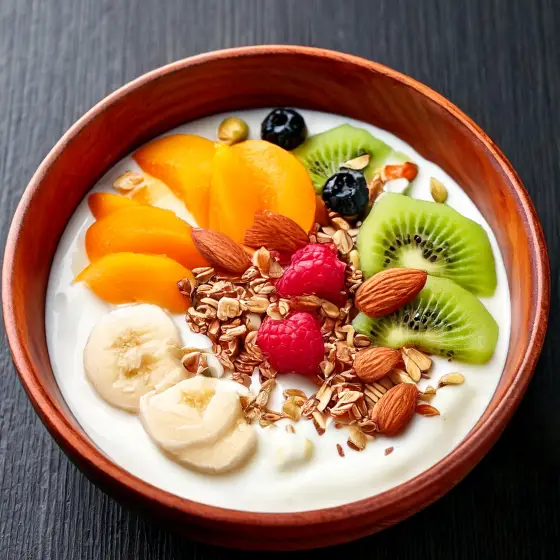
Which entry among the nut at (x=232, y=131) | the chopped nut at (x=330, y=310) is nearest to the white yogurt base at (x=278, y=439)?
the chopped nut at (x=330, y=310)

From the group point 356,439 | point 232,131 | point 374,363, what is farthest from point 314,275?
point 232,131

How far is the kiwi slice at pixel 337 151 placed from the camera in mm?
1649

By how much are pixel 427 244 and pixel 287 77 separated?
1.42ft

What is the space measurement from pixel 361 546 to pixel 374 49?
1079mm

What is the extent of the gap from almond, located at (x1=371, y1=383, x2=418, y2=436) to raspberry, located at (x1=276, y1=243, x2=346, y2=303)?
0.66 feet

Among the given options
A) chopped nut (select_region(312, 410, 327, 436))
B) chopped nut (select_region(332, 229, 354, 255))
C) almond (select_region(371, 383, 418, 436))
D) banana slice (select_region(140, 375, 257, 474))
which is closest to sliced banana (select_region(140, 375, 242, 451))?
banana slice (select_region(140, 375, 257, 474))

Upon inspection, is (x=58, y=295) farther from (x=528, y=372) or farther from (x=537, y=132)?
(x=537, y=132)

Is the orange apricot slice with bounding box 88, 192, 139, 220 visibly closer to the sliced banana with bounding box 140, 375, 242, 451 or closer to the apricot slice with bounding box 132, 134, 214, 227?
the apricot slice with bounding box 132, 134, 214, 227

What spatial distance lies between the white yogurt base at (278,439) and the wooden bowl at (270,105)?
0.03 m

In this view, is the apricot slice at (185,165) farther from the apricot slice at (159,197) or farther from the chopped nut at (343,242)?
the chopped nut at (343,242)

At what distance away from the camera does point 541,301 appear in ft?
4.55

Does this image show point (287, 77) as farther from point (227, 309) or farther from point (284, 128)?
point (227, 309)

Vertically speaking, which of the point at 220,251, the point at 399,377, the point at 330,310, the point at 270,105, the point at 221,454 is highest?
the point at 270,105

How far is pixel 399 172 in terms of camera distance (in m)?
1.63
